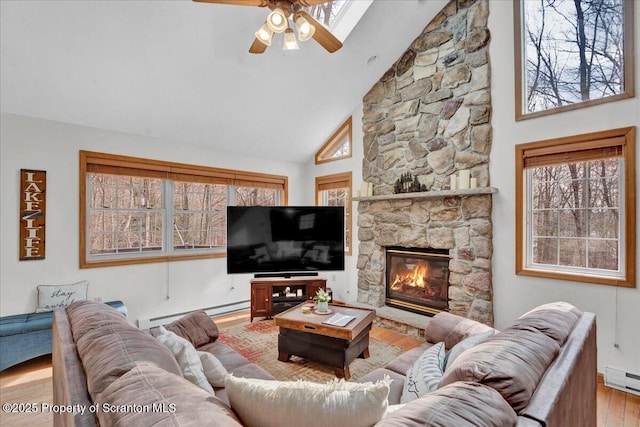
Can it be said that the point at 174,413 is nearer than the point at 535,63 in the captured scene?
Yes

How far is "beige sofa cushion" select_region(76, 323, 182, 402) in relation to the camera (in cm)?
100

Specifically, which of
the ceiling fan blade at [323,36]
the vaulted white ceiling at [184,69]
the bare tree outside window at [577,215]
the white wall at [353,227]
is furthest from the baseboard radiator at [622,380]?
the vaulted white ceiling at [184,69]

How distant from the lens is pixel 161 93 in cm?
345

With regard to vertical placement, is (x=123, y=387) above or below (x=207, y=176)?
below

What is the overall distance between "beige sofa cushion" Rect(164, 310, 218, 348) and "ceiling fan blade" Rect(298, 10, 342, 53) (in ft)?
8.01

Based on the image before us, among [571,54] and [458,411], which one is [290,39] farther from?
[571,54]

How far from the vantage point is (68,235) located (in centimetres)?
334

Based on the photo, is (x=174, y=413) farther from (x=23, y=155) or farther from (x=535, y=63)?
(x=535, y=63)

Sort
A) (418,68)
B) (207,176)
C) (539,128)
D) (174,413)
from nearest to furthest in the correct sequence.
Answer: (174,413) < (539,128) < (418,68) < (207,176)

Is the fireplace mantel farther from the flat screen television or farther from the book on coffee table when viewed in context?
the book on coffee table

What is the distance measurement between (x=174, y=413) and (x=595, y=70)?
3.97 meters

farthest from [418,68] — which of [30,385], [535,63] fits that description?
[30,385]

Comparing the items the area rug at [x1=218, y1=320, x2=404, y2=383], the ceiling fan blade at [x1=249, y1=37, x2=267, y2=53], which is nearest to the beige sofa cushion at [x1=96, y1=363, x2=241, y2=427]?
the area rug at [x1=218, y1=320, x2=404, y2=383]

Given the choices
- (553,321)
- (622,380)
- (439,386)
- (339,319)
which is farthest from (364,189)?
(439,386)
